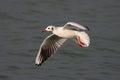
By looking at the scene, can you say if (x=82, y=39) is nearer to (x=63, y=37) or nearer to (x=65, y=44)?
(x=63, y=37)

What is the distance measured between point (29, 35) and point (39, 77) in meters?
1.94

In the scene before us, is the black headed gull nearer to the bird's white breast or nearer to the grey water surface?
the bird's white breast

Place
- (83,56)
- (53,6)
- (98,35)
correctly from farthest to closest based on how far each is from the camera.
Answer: (53,6), (98,35), (83,56)

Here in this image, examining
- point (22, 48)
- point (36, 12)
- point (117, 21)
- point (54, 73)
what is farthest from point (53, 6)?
point (54, 73)

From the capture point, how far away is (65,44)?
1282cm

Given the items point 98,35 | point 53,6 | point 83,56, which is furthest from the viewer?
point 53,6

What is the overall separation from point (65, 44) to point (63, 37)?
10.3ft

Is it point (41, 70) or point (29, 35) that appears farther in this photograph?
point (29, 35)

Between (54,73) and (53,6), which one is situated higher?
(53,6)

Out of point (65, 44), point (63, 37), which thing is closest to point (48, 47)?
point (63, 37)

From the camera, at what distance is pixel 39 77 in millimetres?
11312

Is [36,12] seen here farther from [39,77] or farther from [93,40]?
[39,77]

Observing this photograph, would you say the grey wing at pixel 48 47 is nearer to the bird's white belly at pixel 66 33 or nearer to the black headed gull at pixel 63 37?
the black headed gull at pixel 63 37

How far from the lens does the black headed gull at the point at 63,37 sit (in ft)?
30.3
